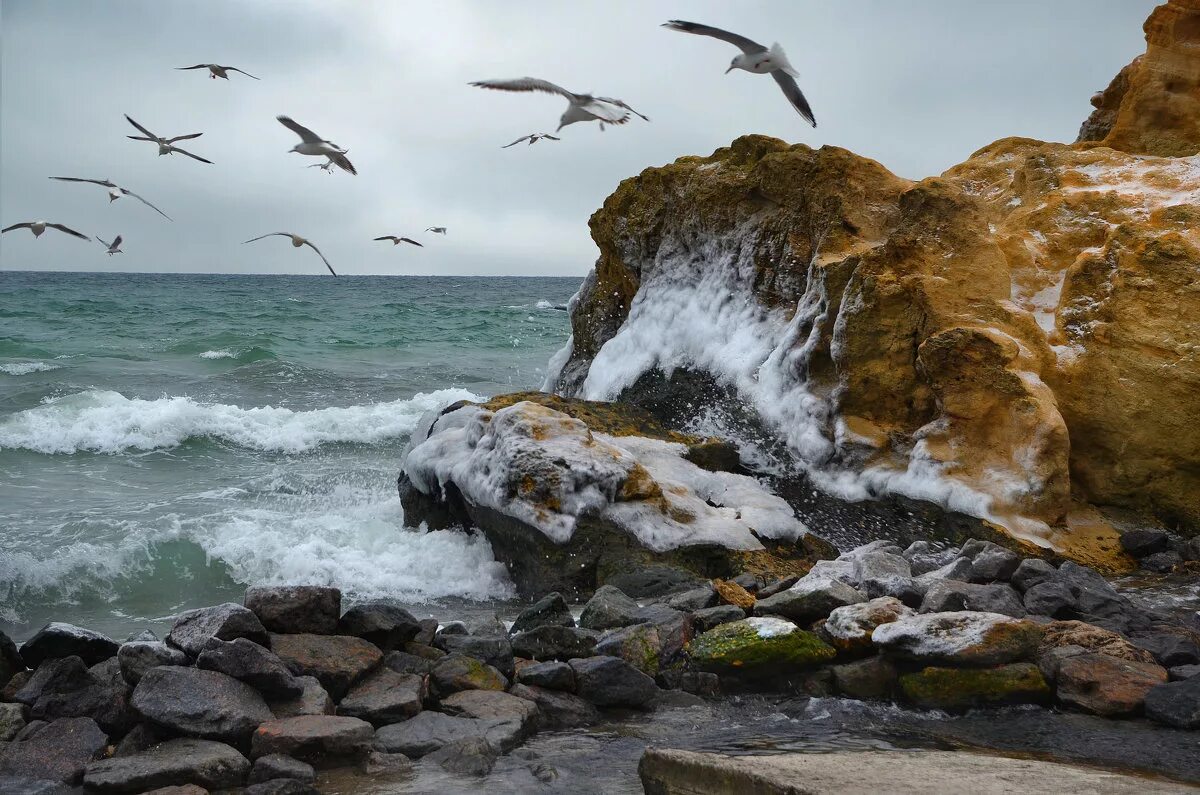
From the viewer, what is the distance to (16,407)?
1642 centimetres

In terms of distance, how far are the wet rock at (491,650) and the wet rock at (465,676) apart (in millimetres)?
86

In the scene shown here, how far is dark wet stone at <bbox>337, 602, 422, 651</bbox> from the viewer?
5.23m

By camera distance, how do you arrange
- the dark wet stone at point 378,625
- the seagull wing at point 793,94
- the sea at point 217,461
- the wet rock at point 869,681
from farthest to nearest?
1. the sea at point 217,461
2. the seagull wing at point 793,94
3. the dark wet stone at point 378,625
4. the wet rock at point 869,681

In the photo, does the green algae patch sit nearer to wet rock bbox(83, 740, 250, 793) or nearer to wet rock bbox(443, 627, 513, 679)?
wet rock bbox(443, 627, 513, 679)

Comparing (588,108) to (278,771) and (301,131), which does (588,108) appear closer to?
(301,131)

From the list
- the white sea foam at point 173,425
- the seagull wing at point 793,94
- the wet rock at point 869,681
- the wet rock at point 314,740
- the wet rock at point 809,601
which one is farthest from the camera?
the white sea foam at point 173,425

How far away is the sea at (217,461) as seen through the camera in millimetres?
7785

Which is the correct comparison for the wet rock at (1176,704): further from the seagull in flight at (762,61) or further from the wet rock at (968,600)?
the seagull in flight at (762,61)

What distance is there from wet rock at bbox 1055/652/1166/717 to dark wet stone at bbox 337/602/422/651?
3.20 meters

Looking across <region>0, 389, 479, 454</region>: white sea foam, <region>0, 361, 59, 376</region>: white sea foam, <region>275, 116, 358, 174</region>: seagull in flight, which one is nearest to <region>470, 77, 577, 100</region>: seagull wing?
<region>275, 116, 358, 174</region>: seagull in flight

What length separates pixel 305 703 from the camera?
4484 mm

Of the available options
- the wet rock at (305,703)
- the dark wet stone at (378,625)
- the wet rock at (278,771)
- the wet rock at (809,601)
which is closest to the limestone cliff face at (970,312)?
the wet rock at (809,601)

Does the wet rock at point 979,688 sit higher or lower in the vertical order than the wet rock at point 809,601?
lower

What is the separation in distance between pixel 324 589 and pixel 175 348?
845 inches
